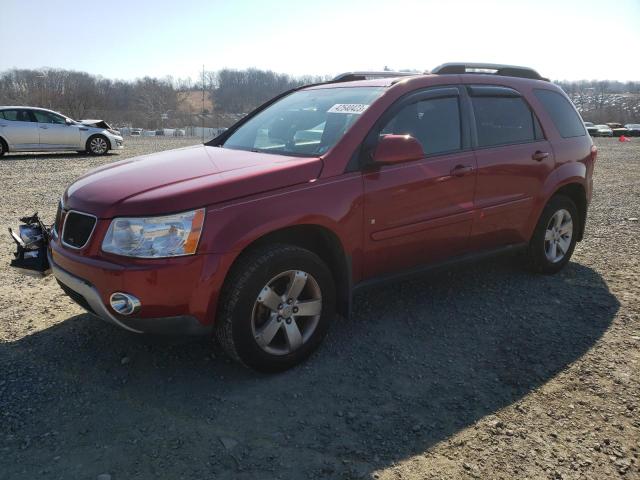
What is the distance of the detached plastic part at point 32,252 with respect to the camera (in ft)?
11.2

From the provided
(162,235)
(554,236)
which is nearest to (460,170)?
(554,236)

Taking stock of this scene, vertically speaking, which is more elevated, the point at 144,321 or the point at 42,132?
the point at 42,132

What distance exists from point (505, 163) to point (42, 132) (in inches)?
584

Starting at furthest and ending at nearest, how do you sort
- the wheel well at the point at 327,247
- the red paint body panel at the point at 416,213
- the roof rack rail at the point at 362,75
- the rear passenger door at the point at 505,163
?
the roof rack rail at the point at 362,75 → the rear passenger door at the point at 505,163 → the red paint body panel at the point at 416,213 → the wheel well at the point at 327,247

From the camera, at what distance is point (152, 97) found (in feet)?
386

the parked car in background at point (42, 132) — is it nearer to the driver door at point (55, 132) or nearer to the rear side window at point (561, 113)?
the driver door at point (55, 132)

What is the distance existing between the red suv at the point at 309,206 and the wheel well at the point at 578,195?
290mm

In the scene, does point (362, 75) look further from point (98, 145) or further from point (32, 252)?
point (98, 145)

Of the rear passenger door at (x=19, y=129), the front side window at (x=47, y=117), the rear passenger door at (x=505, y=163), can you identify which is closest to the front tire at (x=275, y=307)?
the rear passenger door at (x=505, y=163)

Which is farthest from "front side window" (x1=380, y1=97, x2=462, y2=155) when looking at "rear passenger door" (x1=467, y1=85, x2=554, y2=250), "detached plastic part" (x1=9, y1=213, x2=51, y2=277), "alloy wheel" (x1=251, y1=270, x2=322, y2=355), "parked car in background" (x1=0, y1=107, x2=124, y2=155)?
"parked car in background" (x1=0, y1=107, x2=124, y2=155)

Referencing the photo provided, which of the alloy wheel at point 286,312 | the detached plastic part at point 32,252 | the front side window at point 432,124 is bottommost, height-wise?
the alloy wheel at point 286,312

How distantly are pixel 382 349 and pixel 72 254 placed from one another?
6.82 feet

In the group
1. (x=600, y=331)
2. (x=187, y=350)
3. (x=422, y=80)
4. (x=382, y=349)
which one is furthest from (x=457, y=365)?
(x=422, y=80)

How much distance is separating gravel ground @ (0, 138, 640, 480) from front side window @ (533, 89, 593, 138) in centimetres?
163
